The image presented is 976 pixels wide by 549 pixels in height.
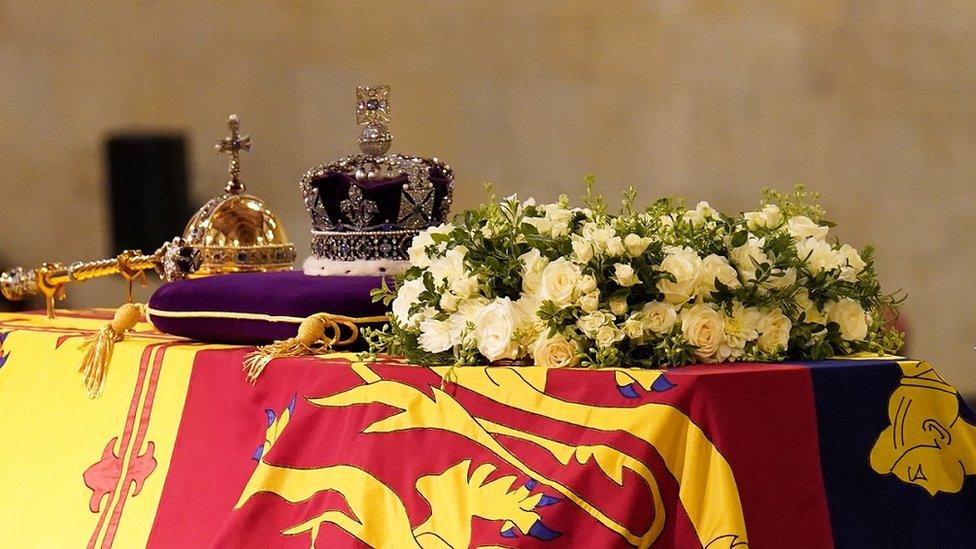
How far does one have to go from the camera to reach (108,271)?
304cm

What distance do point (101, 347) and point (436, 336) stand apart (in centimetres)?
87

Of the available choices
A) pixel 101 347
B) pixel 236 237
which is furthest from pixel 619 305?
pixel 236 237

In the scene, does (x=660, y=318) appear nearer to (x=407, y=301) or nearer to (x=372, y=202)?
(x=407, y=301)

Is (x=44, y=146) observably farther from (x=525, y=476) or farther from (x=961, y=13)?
(x=525, y=476)

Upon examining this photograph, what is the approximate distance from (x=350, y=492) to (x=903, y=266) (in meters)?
2.62

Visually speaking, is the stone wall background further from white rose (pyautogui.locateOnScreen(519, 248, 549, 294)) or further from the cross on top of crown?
white rose (pyautogui.locateOnScreen(519, 248, 549, 294))

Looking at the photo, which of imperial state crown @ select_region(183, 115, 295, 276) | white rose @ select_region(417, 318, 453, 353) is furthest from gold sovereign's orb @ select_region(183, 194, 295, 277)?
white rose @ select_region(417, 318, 453, 353)

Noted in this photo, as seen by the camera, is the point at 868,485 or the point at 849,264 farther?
the point at 849,264

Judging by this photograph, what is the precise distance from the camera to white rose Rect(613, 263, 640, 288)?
1.83 m

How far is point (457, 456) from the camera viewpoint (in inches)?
71.5

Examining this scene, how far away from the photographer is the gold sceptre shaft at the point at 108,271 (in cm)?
295

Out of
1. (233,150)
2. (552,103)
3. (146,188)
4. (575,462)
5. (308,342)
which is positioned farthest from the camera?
(146,188)

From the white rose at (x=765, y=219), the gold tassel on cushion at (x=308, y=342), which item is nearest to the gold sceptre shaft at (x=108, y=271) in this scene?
the gold tassel on cushion at (x=308, y=342)

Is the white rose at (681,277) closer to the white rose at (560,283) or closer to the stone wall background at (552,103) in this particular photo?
the white rose at (560,283)
